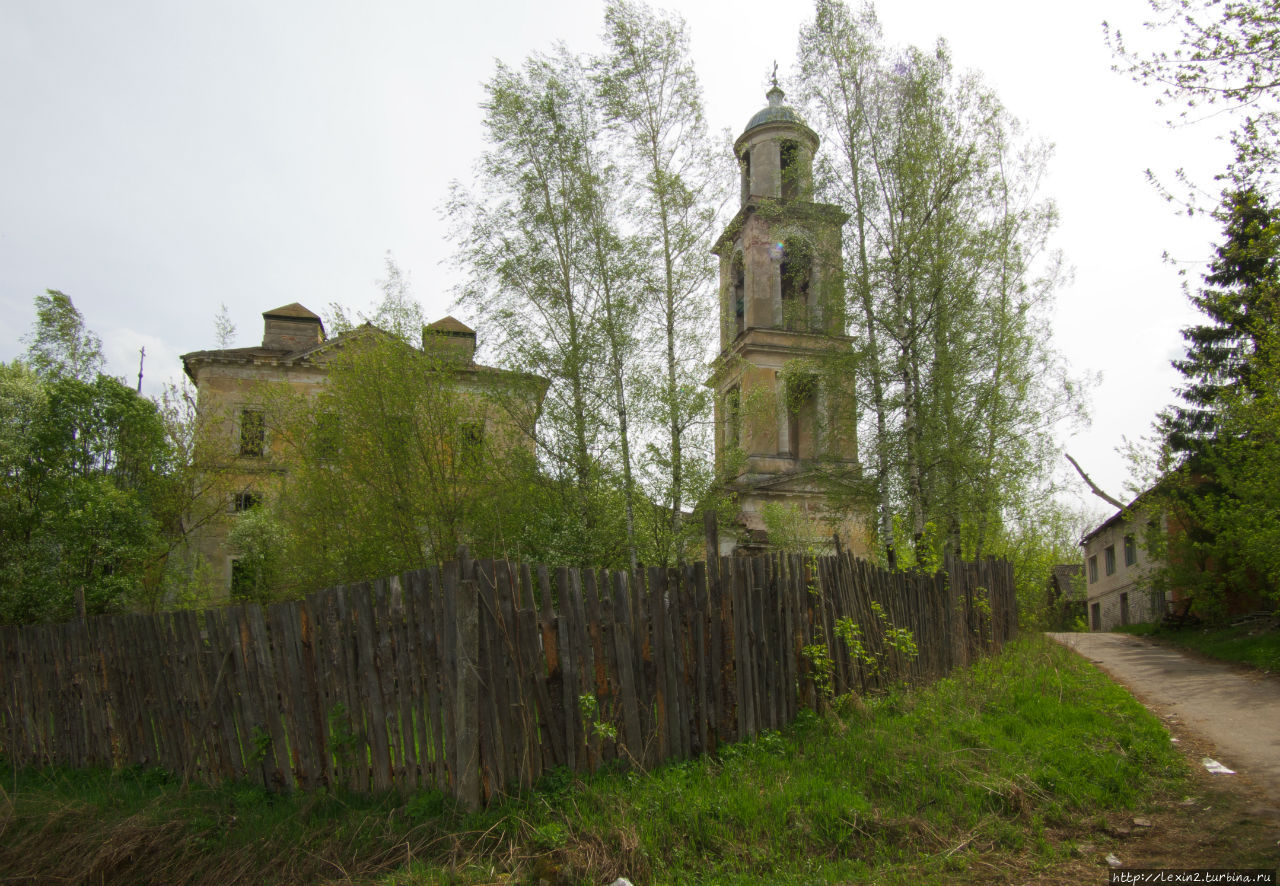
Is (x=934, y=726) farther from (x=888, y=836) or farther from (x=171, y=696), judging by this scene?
(x=171, y=696)

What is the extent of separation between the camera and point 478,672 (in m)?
5.16

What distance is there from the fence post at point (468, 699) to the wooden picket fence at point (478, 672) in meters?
0.01

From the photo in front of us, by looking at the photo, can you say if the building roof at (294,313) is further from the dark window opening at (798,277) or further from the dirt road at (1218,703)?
the dirt road at (1218,703)

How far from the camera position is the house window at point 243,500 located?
22641mm

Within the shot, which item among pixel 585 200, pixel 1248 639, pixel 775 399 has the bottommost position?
pixel 1248 639

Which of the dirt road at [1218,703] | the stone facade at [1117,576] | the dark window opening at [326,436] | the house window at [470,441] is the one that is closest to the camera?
the dirt road at [1218,703]

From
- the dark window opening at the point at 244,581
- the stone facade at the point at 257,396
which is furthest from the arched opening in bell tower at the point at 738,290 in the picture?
the dark window opening at the point at 244,581

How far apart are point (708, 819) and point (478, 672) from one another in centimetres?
173

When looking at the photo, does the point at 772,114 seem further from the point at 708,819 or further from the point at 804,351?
the point at 708,819

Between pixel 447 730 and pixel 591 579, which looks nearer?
pixel 447 730

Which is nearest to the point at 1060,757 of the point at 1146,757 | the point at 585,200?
the point at 1146,757

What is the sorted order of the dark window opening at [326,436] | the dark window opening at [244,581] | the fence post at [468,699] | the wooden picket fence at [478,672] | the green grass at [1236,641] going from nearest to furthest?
the fence post at [468,699] < the wooden picket fence at [478,672] < the green grass at [1236,641] < the dark window opening at [326,436] < the dark window opening at [244,581]

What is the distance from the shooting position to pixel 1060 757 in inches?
237

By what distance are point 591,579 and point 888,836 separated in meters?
2.51
